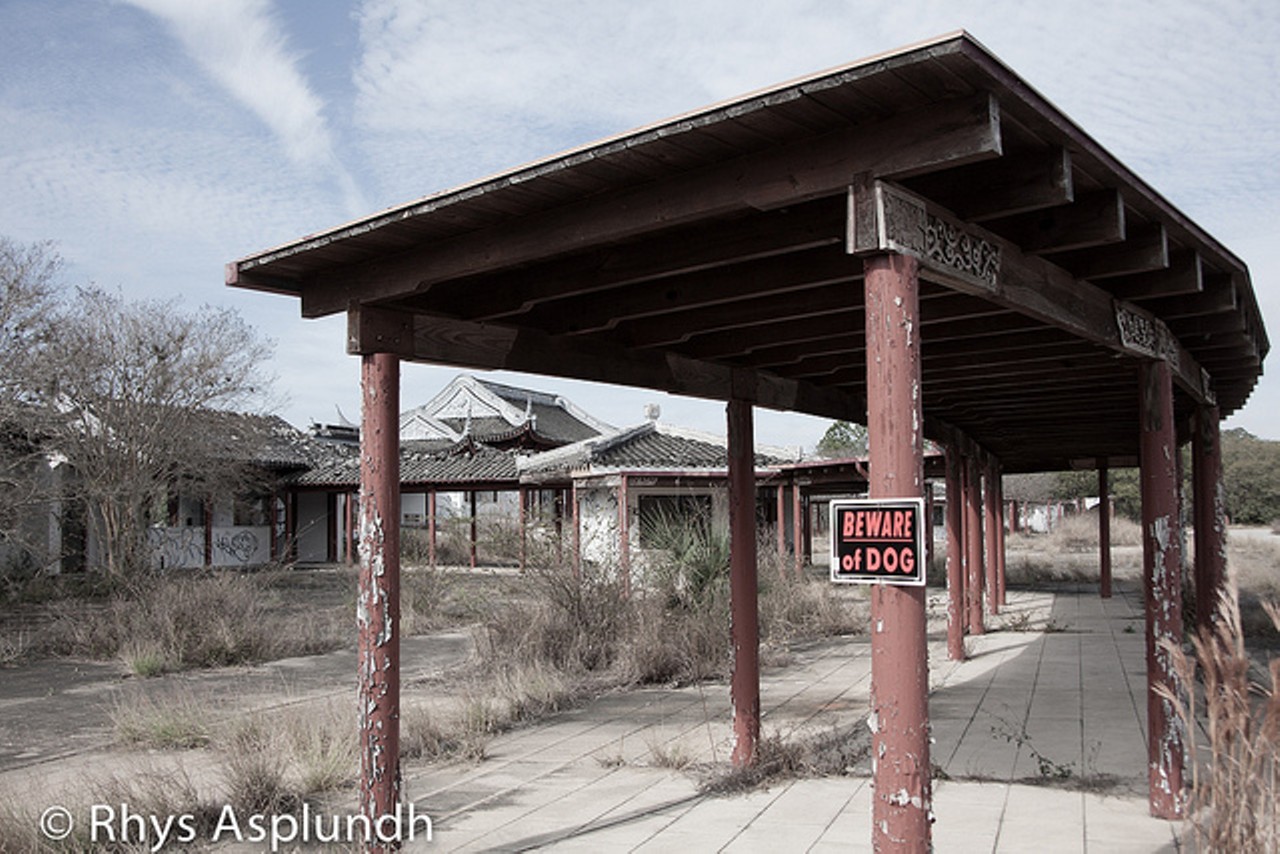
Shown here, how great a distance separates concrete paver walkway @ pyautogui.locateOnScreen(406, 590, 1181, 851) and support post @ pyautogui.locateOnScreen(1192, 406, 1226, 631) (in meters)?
0.96

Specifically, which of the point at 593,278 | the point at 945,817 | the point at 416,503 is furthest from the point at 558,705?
the point at 416,503

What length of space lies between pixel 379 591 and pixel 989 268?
9.11 ft

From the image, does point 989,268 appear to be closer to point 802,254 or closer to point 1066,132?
point 1066,132

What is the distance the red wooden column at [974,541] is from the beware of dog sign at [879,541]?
9536 mm

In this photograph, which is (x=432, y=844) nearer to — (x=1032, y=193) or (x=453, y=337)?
(x=453, y=337)

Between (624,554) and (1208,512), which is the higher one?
(1208,512)

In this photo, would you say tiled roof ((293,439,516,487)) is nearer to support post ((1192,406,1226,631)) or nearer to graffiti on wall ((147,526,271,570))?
graffiti on wall ((147,526,271,570))

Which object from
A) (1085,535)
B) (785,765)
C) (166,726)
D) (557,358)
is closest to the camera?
(557,358)

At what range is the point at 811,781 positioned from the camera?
5617mm

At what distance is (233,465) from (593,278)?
771 inches

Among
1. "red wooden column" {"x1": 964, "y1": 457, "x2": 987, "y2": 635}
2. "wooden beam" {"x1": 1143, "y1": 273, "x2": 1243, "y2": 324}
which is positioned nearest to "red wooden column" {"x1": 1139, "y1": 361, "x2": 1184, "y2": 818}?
"wooden beam" {"x1": 1143, "y1": 273, "x2": 1243, "y2": 324}

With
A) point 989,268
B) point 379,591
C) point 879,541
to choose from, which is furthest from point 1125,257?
point 379,591

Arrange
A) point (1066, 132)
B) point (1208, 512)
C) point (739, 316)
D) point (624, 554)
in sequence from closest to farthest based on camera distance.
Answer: point (1066, 132)
point (739, 316)
point (1208, 512)
point (624, 554)

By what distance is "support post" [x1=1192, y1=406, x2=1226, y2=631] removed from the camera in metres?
8.03
